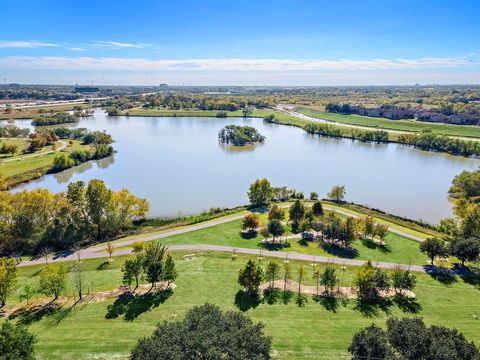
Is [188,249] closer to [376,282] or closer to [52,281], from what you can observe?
[52,281]

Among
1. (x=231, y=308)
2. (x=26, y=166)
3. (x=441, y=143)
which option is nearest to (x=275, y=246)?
(x=231, y=308)

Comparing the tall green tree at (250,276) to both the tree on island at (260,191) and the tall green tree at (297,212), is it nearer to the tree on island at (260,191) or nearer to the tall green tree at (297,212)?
the tall green tree at (297,212)

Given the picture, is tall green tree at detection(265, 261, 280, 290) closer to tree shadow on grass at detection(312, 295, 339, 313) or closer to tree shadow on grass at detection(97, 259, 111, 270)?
tree shadow on grass at detection(312, 295, 339, 313)

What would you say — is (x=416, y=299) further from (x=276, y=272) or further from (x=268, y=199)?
(x=268, y=199)

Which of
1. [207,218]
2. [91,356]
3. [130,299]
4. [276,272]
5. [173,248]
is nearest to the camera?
[91,356]

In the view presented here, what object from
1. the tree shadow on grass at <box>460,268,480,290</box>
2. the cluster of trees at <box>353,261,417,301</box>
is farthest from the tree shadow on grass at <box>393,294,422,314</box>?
the tree shadow on grass at <box>460,268,480,290</box>

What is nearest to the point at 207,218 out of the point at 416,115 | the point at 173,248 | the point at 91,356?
the point at 173,248

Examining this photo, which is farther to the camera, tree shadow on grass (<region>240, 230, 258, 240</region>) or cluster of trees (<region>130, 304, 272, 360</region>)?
tree shadow on grass (<region>240, 230, 258, 240</region>)
